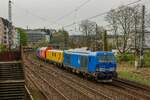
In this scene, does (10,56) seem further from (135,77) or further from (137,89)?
(135,77)

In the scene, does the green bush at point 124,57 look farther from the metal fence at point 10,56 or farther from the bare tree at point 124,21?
the metal fence at point 10,56

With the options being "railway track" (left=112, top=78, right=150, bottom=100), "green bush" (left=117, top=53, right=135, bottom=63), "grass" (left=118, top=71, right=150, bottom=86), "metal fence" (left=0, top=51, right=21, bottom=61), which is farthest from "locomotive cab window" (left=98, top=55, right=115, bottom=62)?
"green bush" (left=117, top=53, right=135, bottom=63)

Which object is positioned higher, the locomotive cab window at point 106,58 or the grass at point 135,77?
the locomotive cab window at point 106,58

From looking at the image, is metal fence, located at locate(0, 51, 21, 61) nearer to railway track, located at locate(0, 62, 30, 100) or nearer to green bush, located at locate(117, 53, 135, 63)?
railway track, located at locate(0, 62, 30, 100)

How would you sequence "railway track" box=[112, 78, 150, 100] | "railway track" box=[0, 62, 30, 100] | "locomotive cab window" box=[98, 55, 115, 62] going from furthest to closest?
1. "locomotive cab window" box=[98, 55, 115, 62]
2. "railway track" box=[0, 62, 30, 100]
3. "railway track" box=[112, 78, 150, 100]

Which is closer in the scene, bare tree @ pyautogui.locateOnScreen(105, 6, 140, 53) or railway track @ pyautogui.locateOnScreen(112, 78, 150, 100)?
railway track @ pyautogui.locateOnScreen(112, 78, 150, 100)

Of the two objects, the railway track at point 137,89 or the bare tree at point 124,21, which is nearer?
the railway track at point 137,89

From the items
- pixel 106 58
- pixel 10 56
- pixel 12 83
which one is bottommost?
pixel 12 83

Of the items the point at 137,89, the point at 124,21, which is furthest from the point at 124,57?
the point at 137,89

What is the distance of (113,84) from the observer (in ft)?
95.3

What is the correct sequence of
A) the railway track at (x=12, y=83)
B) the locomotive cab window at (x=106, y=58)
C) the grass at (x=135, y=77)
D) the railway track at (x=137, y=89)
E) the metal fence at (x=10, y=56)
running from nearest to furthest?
the railway track at (x=137, y=89), the railway track at (x=12, y=83), the locomotive cab window at (x=106, y=58), the metal fence at (x=10, y=56), the grass at (x=135, y=77)

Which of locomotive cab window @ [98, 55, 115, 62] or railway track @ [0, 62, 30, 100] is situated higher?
locomotive cab window @ [98, 55, 115, 62]

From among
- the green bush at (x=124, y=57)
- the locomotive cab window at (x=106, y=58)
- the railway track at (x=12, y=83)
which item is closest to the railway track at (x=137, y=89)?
the locomotive cab window at (x=106, y=58)

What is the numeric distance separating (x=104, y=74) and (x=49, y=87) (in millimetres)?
4744
